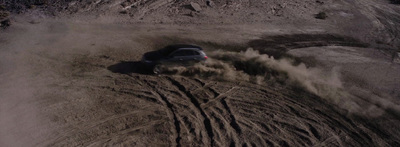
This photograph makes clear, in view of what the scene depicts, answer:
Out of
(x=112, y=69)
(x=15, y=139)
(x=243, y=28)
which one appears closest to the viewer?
(x=15, y=139)

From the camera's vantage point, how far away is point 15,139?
477 inches

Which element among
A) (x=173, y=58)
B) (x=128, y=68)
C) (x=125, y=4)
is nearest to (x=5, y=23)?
(x=125, y=4)

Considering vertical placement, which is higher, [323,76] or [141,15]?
[141,15]

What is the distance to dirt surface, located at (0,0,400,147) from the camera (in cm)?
1310

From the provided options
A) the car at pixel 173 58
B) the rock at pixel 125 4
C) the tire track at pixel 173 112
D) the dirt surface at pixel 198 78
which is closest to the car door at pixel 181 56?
the car at pixel 173 58

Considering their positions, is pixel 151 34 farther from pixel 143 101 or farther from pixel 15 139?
pixel 15 139

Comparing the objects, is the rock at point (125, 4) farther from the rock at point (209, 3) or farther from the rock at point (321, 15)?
the rock at point (321, 15)

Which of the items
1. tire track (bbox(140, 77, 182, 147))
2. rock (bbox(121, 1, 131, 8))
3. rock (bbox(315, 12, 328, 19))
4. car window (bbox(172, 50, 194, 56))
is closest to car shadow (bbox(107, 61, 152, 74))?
tire track (bbox(140, 77, 182, 147))

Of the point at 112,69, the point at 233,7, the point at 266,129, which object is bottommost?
the point at 266,129

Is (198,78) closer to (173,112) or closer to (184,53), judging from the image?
(184,53)

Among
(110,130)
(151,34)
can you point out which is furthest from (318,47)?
(110,130)

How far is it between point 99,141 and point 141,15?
13.3 metres

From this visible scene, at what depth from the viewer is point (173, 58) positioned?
1628cm

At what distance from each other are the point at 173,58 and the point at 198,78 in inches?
71.2
